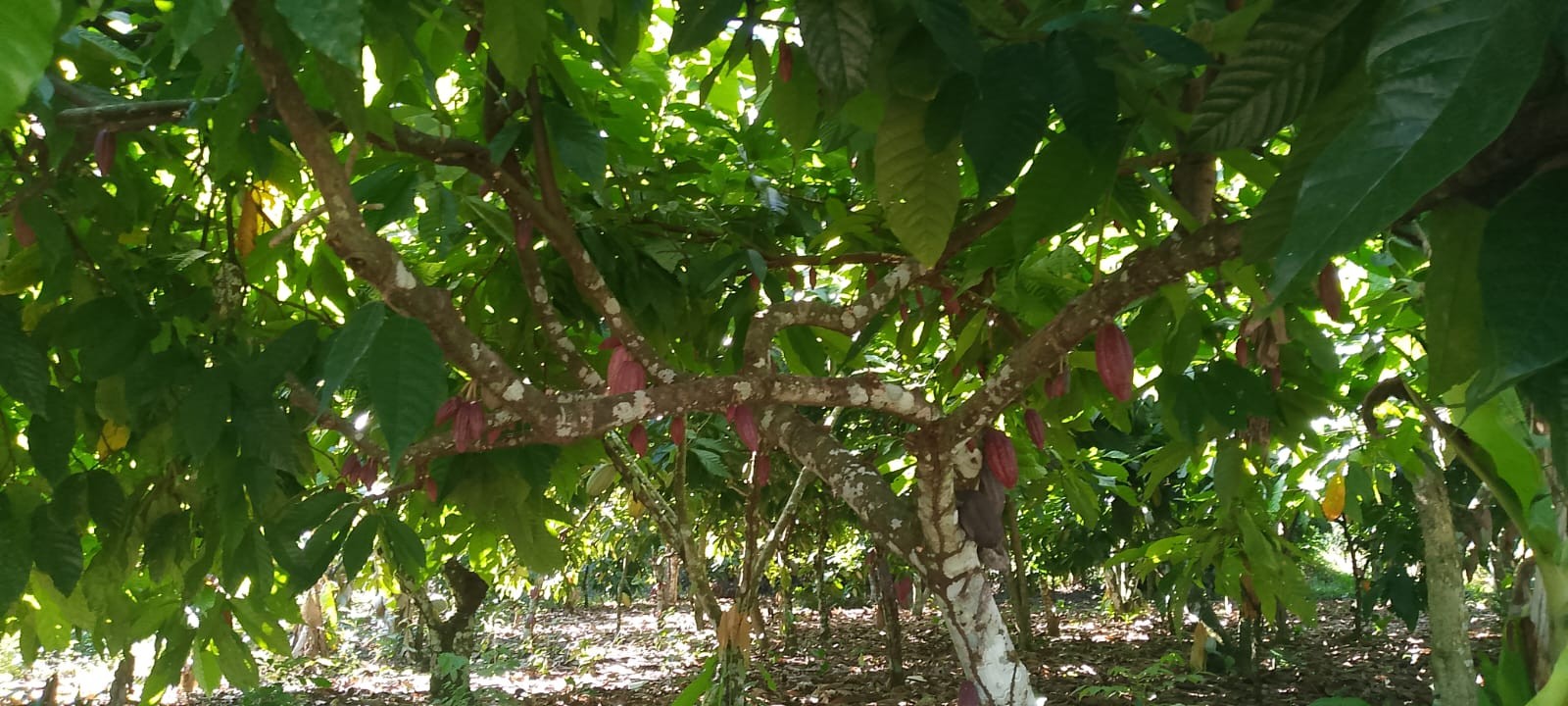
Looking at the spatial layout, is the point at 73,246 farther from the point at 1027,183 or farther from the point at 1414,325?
the point at 1414,325

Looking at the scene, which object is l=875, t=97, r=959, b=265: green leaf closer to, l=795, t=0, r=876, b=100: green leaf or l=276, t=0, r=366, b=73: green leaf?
l=795, t=0, r=876, b=100: green leaf

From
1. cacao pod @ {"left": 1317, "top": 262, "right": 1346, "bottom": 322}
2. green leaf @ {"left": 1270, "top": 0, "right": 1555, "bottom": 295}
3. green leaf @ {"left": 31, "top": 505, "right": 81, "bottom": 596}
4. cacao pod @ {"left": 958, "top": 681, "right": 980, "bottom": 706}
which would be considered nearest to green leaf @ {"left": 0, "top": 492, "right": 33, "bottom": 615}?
green leaf @ {"left": 31, "top": 505, "right": 81, "bottom": 596}

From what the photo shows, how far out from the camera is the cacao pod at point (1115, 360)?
1279 mm

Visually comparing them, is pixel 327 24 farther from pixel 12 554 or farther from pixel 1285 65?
pixel 12 554

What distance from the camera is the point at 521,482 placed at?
160 centimetres

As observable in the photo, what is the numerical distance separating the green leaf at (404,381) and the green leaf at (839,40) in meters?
0.38

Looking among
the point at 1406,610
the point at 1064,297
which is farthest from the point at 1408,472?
the point at 1406,610

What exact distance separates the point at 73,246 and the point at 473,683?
5.70 m

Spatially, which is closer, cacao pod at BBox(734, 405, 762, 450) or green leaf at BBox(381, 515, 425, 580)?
green leaf at BBox(381, 515, 425, 580)

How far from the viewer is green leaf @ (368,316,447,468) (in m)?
0.73

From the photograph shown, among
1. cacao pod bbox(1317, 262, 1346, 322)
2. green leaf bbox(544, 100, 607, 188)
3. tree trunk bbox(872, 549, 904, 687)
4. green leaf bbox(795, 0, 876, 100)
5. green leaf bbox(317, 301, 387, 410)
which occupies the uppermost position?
green leaf bbox(544, 100, 607, 188)

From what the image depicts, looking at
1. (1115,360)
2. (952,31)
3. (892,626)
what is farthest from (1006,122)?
(892,626)

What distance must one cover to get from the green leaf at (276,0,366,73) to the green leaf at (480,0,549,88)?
0.43 meters

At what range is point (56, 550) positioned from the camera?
1291mm
